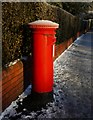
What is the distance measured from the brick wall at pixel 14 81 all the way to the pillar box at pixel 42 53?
365mm

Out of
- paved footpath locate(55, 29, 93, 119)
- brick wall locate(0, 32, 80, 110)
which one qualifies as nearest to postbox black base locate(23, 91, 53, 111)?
brick wall locate(0, 32, 80, 110)

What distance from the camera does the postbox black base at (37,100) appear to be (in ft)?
18.5

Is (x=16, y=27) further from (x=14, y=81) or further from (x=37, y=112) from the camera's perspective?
(x=37, y=112)

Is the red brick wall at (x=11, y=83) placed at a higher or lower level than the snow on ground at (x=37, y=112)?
higher

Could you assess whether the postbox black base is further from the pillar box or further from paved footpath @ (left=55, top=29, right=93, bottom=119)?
paved footpath @ (left=55, top=29, right=93, bottom=119)

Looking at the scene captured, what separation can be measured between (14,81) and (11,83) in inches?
7.7

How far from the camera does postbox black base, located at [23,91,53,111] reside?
5625 mm

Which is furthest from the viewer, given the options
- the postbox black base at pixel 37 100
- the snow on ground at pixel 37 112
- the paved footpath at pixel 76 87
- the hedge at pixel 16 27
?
the postbox black base at pixel 37 100

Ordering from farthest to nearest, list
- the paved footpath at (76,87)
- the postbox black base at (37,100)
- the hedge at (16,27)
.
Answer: the postbox black base at (37,100)
the paved footpath at (76,87)
the hedge at (16,27)

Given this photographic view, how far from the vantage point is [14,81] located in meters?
5.67

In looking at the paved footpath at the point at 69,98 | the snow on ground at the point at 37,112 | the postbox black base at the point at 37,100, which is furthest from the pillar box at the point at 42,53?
the paved footpath at the point at 69,98

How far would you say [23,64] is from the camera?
6.36m

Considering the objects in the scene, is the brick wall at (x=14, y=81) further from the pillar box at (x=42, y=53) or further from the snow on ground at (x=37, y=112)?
the pillar box at (x=42, y=53)

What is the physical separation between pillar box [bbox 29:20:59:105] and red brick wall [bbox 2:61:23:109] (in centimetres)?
35
